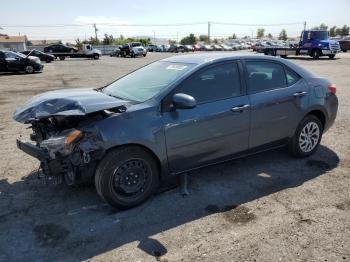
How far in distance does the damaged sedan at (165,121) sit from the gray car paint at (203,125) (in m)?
0.01

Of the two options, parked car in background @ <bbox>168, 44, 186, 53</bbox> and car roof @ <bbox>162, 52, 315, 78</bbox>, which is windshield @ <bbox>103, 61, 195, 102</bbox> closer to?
car roof @ <bbox>162, 52, 315, 78</bbox>

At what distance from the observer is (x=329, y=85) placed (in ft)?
17.9

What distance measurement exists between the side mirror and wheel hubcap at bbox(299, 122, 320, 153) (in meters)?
2.23

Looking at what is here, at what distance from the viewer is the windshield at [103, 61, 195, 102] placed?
4176mm

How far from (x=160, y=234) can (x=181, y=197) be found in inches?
A: 32.2

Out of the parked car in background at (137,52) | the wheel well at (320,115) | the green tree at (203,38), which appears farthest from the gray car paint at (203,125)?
the green tree at (203,38)

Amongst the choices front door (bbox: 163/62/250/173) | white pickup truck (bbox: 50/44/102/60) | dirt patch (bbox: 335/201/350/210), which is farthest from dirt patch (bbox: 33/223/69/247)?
white pickup truck (bbox: 50/44/102/60)

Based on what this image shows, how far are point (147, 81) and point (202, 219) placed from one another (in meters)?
1.90

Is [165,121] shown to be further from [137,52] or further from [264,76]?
[137,52]

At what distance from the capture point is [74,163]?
12.1 feet

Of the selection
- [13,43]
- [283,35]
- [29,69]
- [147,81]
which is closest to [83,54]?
[29,69]

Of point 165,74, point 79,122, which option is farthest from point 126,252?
point 165,74

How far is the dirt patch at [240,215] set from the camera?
369 cm

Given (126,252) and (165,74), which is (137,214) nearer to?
(126,252)
